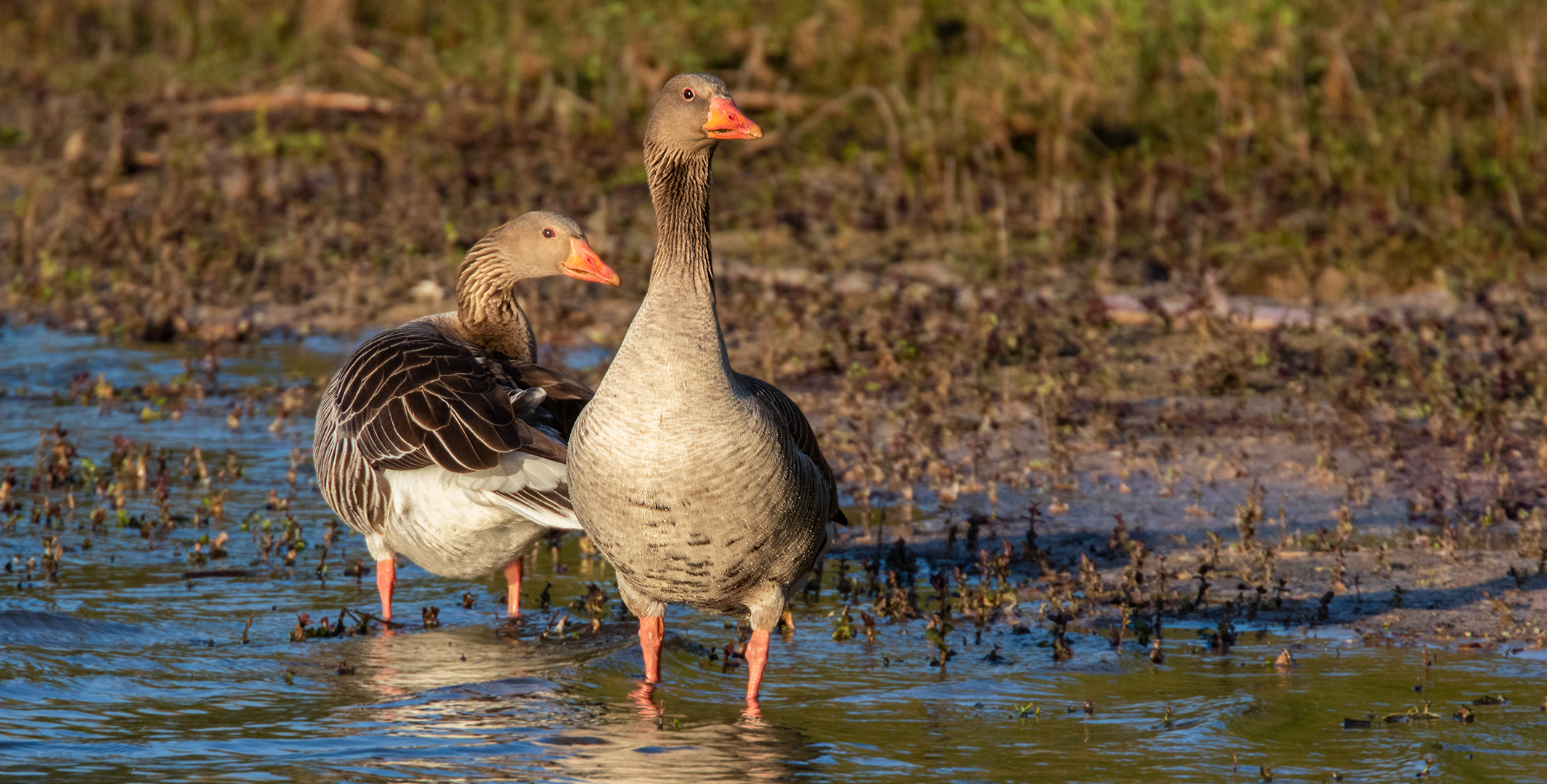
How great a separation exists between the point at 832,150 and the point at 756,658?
29.0 feet

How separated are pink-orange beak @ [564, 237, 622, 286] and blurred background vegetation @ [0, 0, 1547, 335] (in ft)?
12.7

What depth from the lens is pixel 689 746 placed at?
202 inches

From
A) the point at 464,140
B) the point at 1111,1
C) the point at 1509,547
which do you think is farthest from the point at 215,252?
the point at 1509,547

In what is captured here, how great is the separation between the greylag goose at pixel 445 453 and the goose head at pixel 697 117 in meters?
1.20

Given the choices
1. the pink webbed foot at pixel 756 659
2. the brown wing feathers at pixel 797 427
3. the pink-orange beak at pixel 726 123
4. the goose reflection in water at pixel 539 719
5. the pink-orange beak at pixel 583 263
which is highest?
the pink-orange beak at pixel 726 123

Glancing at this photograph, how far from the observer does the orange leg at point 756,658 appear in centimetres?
547

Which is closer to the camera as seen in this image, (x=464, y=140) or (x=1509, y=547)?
(x=1509, y=547)

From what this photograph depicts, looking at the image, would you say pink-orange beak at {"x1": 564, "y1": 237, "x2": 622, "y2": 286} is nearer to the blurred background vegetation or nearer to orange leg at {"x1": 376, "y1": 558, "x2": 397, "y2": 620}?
orange leg at {"x1": 376, "y1": 558, "x2": 397, "y2": 620}

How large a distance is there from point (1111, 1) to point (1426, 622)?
881 cm

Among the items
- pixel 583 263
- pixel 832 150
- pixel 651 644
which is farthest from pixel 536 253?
pixel 832 150

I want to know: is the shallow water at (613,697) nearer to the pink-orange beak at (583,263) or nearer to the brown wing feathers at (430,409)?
the brown wing feathers at (430,409)

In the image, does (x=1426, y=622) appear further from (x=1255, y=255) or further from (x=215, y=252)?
(x=215, y=252)

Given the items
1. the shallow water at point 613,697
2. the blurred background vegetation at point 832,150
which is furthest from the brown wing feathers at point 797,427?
the blurred background vegetation at point 832,150

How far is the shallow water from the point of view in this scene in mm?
4867
